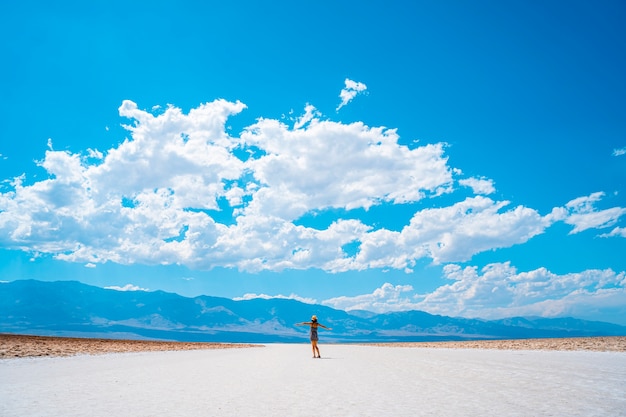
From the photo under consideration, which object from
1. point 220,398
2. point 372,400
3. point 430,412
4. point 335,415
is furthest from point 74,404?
point 430,412

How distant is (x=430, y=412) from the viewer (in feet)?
26.2

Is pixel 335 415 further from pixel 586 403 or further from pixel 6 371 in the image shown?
pixel 6 371

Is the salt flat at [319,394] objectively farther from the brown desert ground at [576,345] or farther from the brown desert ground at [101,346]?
the brown desert ground at [576,345]

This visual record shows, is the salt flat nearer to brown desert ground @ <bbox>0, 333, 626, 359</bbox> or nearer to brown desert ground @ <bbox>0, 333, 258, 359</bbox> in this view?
brown desert ground @ <bbox>0, 333, 258, 359</bbox>

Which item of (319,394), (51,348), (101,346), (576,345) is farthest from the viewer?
(101,346)

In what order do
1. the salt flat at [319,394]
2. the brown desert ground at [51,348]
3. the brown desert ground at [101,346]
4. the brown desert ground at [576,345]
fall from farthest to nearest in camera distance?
the brown desert ground at [576,345] < the brown desert ground at [101,346] < the brown desert ground at [51,348] < the salt flat at [319,394]

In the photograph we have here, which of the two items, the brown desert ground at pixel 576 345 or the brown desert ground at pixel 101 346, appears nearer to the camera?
the brown desert ground at pixel 101 346

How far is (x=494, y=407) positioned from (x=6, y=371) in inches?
627

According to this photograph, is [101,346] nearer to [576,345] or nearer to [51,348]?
[51,348]

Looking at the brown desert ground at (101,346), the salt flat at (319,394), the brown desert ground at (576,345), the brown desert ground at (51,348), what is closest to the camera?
the salt flat at (319,394)

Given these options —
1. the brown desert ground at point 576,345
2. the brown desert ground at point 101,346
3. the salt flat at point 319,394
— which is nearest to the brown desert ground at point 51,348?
the brown desert ground at point 101,346

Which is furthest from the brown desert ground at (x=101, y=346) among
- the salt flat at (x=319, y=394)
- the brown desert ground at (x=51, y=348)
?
the salt flat at (x=319, y=394)

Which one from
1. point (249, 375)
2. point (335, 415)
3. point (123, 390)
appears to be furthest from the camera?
point (249, 375)

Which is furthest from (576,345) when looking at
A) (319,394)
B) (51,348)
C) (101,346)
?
(101,346)
